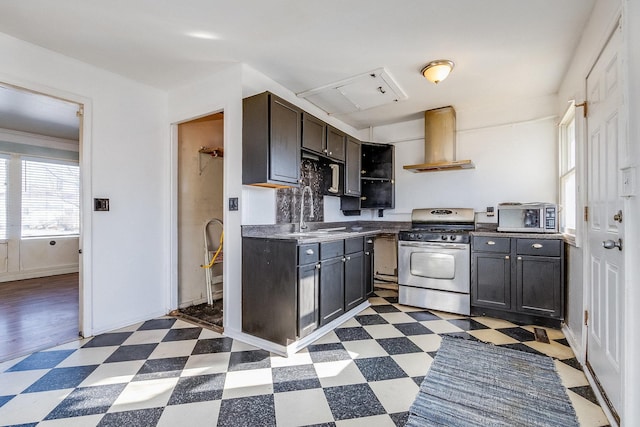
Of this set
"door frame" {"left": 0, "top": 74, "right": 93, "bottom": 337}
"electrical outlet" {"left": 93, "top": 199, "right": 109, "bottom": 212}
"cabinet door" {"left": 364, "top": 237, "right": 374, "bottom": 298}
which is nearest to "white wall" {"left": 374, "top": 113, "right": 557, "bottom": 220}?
"cabinet door" {"left": 364, "top": 237, "right": 374, "bottom": 298}

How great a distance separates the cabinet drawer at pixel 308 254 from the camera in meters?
2.32

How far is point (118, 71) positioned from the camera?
9.11 ft

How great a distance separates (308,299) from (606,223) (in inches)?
78.4

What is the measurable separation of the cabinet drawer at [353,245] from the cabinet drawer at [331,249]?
82mm

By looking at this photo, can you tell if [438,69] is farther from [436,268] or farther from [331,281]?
[331,281]

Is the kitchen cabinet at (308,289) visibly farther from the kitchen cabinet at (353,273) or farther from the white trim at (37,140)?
the white trim at (37,140)

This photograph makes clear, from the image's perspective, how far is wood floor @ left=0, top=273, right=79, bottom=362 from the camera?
2.45 metres

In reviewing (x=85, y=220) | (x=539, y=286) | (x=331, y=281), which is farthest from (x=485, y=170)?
(x=85, y=220)

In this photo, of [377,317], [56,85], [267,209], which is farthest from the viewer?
[377,317]

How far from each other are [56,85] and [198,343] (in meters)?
2.47

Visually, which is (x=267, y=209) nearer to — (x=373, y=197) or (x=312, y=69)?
(x=312, y=69)

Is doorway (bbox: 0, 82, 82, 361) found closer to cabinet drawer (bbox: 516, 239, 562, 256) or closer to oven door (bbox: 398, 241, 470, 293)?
oven door (bbox: 398, 241, 470, 293)

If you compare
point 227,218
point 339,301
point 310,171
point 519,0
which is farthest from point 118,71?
point 519,0

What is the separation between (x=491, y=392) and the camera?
1770 millimetres
